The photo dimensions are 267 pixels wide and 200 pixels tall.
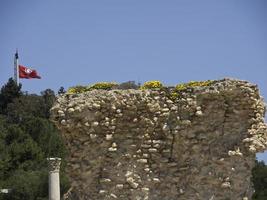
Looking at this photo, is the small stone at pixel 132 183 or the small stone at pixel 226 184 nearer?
the small stone at pixel 226 184

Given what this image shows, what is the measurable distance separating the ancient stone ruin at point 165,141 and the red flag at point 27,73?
4407 cm

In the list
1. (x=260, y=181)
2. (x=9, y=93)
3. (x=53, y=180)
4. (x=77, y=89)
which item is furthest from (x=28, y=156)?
(x=77, y=89)

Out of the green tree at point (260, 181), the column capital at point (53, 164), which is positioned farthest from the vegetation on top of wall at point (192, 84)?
the green tree at point (260, 181)

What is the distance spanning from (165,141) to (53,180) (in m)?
4.36

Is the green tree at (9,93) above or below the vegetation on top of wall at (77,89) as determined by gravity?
above

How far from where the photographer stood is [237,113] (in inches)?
486

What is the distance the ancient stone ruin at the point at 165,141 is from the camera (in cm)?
1220

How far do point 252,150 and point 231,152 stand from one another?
1.27 feet

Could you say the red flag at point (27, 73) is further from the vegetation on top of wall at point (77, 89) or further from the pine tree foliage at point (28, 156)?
the vegetation on top of wall at point (77, 89)

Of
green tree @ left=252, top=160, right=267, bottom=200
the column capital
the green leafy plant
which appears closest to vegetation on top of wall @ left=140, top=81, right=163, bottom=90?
the green leafy plant

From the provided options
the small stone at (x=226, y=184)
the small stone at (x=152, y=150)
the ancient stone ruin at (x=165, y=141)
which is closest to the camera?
the small stone at (x=226, y=184)

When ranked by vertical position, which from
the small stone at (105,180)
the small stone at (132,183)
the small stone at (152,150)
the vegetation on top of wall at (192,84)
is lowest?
the small stone at (132,183)

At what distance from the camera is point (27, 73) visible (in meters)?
56.6

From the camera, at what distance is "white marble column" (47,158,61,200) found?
51.5 feet
